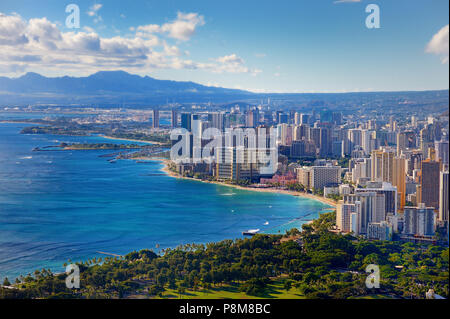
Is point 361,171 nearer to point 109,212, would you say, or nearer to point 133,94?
point 109,212

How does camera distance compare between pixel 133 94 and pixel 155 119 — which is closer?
pixel 133 94

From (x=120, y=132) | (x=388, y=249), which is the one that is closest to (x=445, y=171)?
(x=388, y=249)

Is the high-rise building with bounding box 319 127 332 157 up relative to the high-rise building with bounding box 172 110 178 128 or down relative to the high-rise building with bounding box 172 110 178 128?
down

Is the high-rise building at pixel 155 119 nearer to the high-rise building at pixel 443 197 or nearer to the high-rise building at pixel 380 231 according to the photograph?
the high-rise building at pixel 380 231

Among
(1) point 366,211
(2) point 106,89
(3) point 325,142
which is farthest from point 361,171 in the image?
(2) point 106,89

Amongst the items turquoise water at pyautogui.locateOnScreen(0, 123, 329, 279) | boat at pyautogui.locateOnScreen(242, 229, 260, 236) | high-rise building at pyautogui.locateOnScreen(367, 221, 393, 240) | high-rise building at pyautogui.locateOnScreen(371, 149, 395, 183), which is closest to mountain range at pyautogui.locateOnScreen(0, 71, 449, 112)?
high-rise building at pyautogui.locateOnScreen(371, 149, 395, 183)

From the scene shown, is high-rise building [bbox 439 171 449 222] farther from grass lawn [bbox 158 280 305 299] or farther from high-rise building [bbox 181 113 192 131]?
high-rise building [bbox 181 113 192 131]

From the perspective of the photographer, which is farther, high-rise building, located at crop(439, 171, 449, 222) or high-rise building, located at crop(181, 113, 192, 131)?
high-rise building, located at crop(181, 113, 192, 131)
